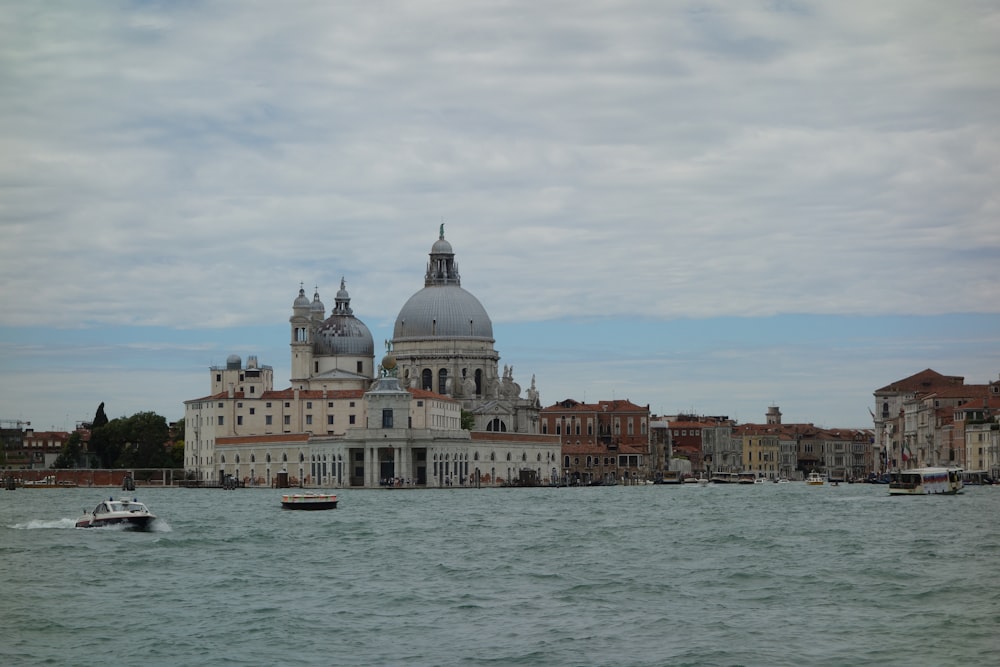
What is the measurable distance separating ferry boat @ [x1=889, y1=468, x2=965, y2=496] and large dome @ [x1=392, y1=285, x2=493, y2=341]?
156ft

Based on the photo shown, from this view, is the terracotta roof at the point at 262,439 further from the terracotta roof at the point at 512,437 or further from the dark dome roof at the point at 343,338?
the dark dome roof at the point at 343,338

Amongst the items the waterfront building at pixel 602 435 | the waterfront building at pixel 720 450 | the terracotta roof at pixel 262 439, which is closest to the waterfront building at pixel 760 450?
the waterfront building at pixel 720 450

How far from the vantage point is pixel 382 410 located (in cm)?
10225

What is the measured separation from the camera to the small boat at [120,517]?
45.7m

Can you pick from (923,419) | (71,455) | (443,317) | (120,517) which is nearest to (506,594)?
(120,517)

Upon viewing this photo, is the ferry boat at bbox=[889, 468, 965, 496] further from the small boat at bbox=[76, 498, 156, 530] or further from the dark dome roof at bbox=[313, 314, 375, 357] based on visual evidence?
the dark dome roof at bbox=[313, 314, 375, 357]

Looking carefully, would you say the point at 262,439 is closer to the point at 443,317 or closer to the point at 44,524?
the point at 443,317

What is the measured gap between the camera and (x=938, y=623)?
25.3m

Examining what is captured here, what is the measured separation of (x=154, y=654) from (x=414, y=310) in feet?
333

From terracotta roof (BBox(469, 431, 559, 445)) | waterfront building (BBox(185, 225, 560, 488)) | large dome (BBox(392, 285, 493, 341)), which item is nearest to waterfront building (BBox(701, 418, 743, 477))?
waterfront building (BBox(185, 225, 560, 488))

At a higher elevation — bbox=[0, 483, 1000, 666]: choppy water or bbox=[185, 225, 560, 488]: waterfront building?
bbox=[185, 225, 560, 488]: waterfront building

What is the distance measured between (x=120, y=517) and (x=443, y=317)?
256 feet

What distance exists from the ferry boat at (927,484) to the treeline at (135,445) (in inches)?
2066

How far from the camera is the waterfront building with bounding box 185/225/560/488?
335 feet
